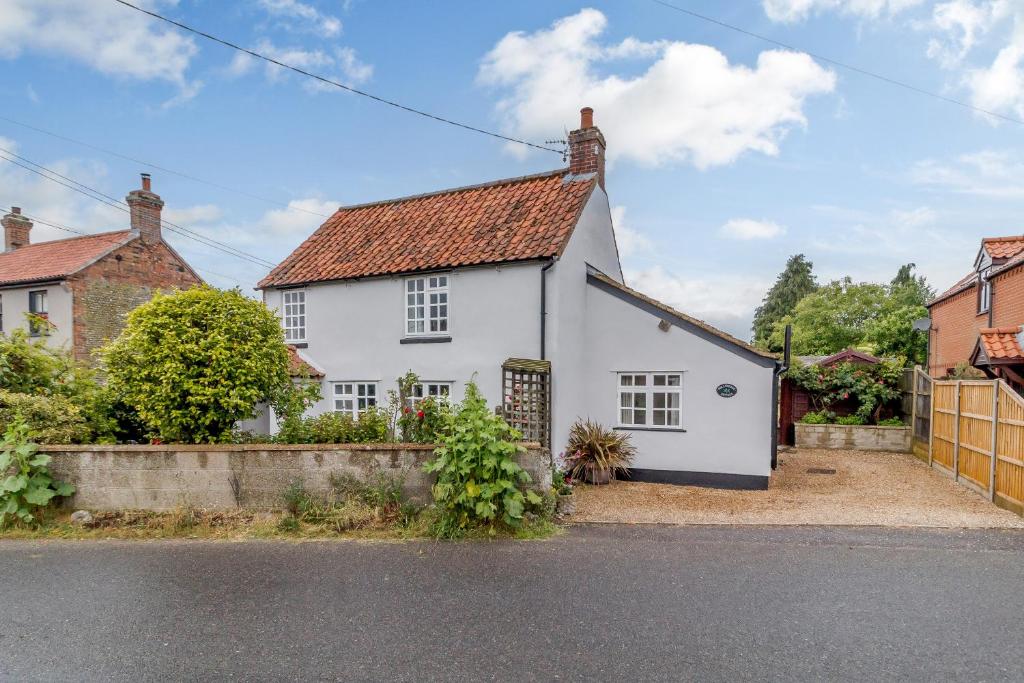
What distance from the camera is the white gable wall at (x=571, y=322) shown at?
11.5 metres

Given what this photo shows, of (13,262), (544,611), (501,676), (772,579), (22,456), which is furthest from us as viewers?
(13,262)

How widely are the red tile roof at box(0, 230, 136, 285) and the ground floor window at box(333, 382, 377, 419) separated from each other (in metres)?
15.2

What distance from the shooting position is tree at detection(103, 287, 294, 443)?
26.0ft

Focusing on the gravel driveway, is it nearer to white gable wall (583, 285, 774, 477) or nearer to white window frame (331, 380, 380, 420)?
white gable wall (583, 285, 774, 477)

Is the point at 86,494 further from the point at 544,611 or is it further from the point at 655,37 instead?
the point at 655,37

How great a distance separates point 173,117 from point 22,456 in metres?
7.29

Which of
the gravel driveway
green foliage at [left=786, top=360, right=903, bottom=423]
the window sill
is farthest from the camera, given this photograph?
green foliage at [left=786, top=360, right=903, bottom=423]

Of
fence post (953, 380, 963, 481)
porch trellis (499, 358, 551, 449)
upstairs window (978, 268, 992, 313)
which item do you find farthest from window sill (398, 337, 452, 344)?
upstairs window (978, 268, 992, 313)

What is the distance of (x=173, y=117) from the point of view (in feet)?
37.3

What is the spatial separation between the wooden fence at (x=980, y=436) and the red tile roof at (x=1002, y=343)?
1092 millimetres

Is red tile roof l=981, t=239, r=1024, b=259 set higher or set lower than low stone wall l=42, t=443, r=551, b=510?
higher

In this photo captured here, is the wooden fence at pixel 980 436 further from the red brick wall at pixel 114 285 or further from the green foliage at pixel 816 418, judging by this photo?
the red brick wall at pixel 114 285

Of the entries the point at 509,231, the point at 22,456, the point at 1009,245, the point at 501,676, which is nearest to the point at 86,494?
the point at 22,456

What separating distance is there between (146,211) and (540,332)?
871 inches
